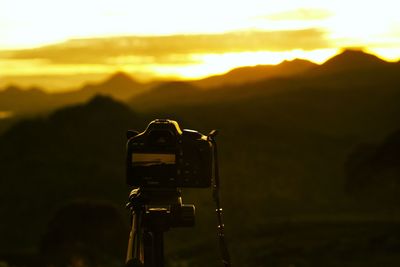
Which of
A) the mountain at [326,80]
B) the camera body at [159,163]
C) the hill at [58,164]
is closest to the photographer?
the camera body at [159,163]

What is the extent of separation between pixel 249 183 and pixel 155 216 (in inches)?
2791

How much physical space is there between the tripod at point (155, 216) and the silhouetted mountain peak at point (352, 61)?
605 feet

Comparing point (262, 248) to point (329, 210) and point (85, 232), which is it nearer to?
point (85, 232)

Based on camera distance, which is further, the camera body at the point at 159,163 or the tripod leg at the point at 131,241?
the camera body at the point at 159,163

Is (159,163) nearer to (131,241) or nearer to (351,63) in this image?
(131,241)

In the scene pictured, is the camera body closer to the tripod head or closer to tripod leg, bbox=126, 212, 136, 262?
the tripod head

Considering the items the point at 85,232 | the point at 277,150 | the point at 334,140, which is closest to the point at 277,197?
the point at 277,150

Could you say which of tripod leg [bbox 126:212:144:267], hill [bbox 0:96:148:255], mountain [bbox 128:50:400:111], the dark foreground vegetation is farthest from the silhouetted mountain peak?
tripod leg [bbox 126:212:144:267]

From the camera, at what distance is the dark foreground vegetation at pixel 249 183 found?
31.6m

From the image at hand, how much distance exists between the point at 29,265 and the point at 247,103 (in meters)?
121

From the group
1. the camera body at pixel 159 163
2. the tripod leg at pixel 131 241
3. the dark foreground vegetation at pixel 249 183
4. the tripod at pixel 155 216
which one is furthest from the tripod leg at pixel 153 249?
the dark foreground vegetation at pixel 249 183

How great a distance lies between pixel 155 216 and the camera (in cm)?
487

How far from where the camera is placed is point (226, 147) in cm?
9256

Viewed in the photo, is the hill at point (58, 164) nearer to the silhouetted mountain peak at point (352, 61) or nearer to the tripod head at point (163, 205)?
the tripod head at point (163, 205)
